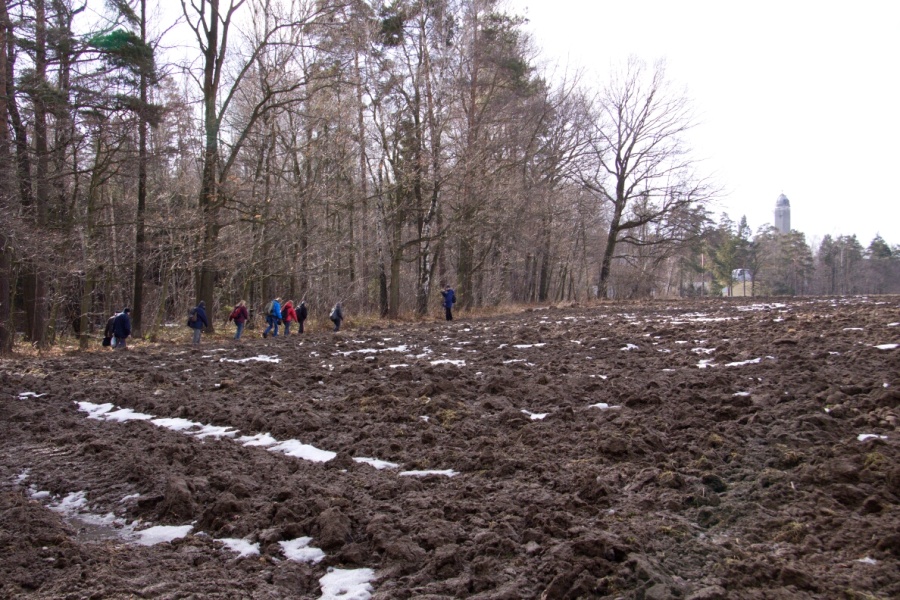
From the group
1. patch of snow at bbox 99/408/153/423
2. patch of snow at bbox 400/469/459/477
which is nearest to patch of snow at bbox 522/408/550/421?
patch of snow at bbox 400/469/459/477

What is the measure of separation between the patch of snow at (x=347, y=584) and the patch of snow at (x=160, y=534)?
52.0 inches

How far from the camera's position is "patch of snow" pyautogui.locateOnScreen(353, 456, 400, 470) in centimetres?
581

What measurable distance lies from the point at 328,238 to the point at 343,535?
23.0m

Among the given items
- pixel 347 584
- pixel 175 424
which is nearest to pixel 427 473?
pixel 347 584

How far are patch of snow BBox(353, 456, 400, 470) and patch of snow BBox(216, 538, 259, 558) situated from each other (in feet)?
5.32

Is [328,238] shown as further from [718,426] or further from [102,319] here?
[718,426]

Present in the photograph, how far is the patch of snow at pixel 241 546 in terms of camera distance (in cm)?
415

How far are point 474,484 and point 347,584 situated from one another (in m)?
1.60

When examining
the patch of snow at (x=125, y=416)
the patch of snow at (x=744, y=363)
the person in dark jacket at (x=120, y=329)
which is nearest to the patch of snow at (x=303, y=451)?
the patch of snow at (x=125, y=416)

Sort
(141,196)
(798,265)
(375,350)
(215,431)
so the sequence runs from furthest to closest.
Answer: (798,265), (141,196), (375,350), (215,431)

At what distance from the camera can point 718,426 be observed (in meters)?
6.25

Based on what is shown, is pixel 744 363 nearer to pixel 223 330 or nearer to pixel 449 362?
pixel 449 362

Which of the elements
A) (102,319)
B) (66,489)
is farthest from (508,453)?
(102,319)

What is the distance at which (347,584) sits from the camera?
146 inches
